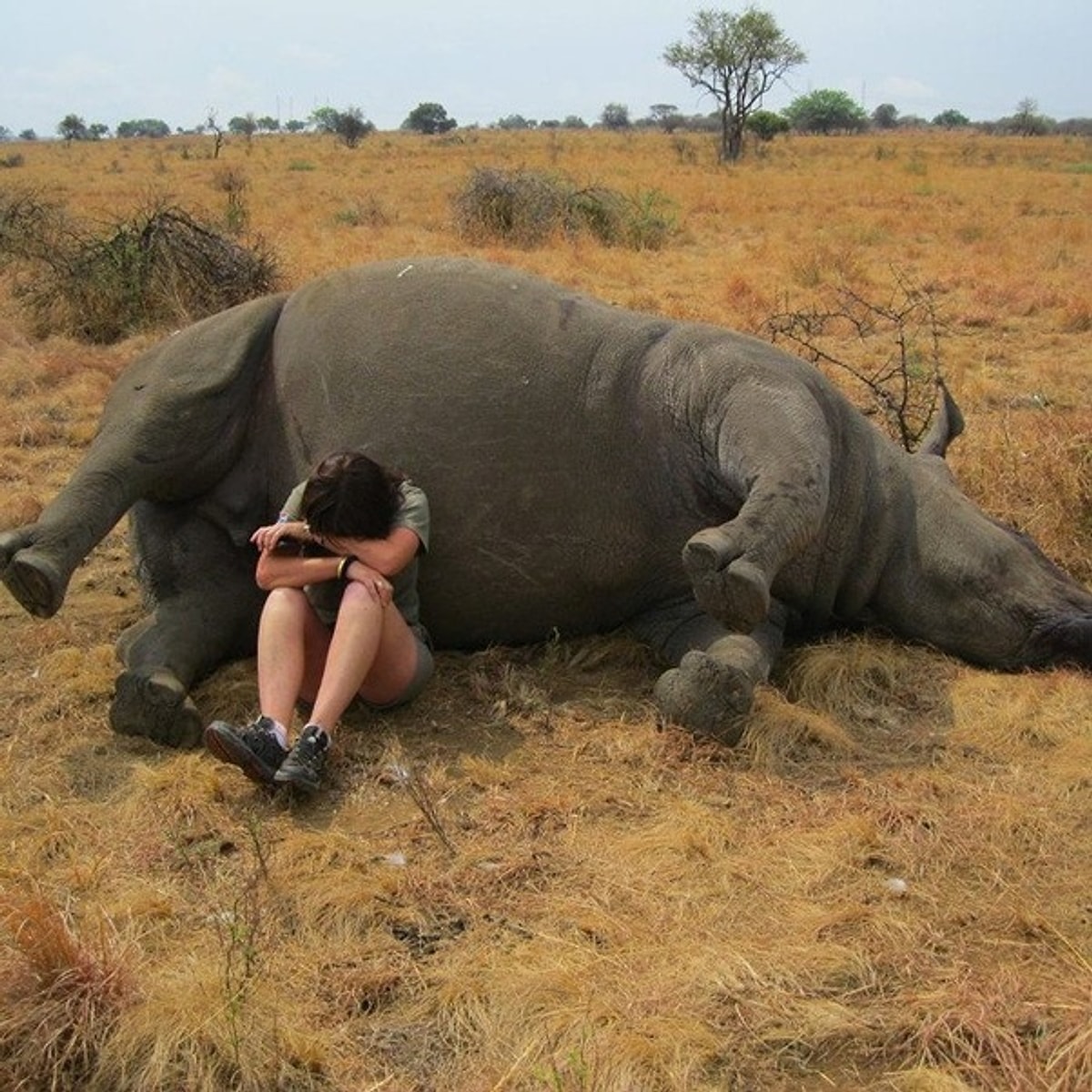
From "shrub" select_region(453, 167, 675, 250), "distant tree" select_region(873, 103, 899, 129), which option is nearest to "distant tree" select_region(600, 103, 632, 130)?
"distant tree" select_region(873, 103, 899, 129)

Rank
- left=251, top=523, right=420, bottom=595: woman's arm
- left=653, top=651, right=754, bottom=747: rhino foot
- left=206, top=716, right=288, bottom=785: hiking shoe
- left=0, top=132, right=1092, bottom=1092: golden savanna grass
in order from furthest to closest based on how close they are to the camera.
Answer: left=251, top=523, right=420, bottom=595: woman's arm < left=653, top=651, right=754, bottom=747: rhino foot < left=206, top=716, right=288, bottom=785: hiking shoe < left=0, top=132, right=1092, bottom=1092: golden savanna grass

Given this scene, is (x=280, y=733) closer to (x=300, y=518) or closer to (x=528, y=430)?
(x=300, y=518)

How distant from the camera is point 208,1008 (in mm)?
2527

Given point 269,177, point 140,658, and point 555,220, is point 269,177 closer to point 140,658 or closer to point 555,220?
point 555,220

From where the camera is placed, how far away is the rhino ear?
525cm

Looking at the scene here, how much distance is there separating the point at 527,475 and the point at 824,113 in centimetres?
7427

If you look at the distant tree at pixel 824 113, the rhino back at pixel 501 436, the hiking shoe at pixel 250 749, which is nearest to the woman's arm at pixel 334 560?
the rhino back at pixel 501 436

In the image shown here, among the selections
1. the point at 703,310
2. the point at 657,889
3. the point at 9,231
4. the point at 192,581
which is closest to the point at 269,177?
the point at 9,231

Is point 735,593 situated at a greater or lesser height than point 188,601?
greater

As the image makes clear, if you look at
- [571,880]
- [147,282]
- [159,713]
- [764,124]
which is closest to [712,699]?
[571,880]

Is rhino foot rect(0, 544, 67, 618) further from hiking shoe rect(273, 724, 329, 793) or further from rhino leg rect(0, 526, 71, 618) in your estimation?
hiking shoe rect(273, 724, 329, 793)

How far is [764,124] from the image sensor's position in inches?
1916

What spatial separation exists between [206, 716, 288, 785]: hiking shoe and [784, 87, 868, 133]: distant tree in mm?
74324

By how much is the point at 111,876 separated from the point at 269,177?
101ft
